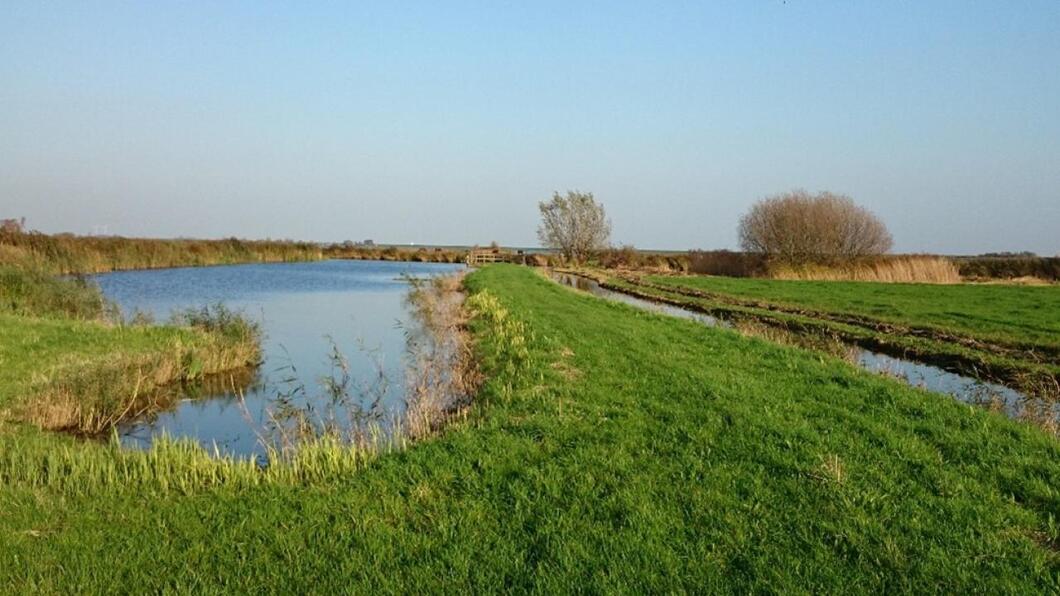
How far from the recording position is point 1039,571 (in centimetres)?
443

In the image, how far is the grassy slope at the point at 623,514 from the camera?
14.5ft

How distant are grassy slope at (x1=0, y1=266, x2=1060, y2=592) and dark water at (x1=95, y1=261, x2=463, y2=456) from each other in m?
3.68

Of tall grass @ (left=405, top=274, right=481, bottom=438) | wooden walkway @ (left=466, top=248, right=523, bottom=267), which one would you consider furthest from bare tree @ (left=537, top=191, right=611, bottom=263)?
tall grass @ (left=405, top=274, right=481, bottom=438)

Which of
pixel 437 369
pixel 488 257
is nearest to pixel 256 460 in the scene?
pixel 437 369

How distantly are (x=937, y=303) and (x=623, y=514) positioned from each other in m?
24.2

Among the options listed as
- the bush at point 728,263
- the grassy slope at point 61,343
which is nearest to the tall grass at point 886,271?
the bush at point 728,263

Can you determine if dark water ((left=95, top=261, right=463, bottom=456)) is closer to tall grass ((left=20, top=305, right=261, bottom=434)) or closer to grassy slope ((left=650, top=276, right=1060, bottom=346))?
tall grass ((left=20, top=305, right=261, bottom=434))

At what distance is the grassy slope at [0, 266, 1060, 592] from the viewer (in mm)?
4430

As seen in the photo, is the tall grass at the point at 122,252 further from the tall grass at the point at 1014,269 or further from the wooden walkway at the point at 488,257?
the tall grass at the point at 1014,269

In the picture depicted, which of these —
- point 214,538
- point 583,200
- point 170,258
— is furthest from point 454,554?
point 583,200

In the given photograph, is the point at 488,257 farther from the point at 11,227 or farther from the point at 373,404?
the point at 373,404

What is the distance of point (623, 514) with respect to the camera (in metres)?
5.36

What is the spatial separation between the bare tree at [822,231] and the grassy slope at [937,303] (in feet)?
30.2

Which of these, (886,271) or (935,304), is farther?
(886,271)
